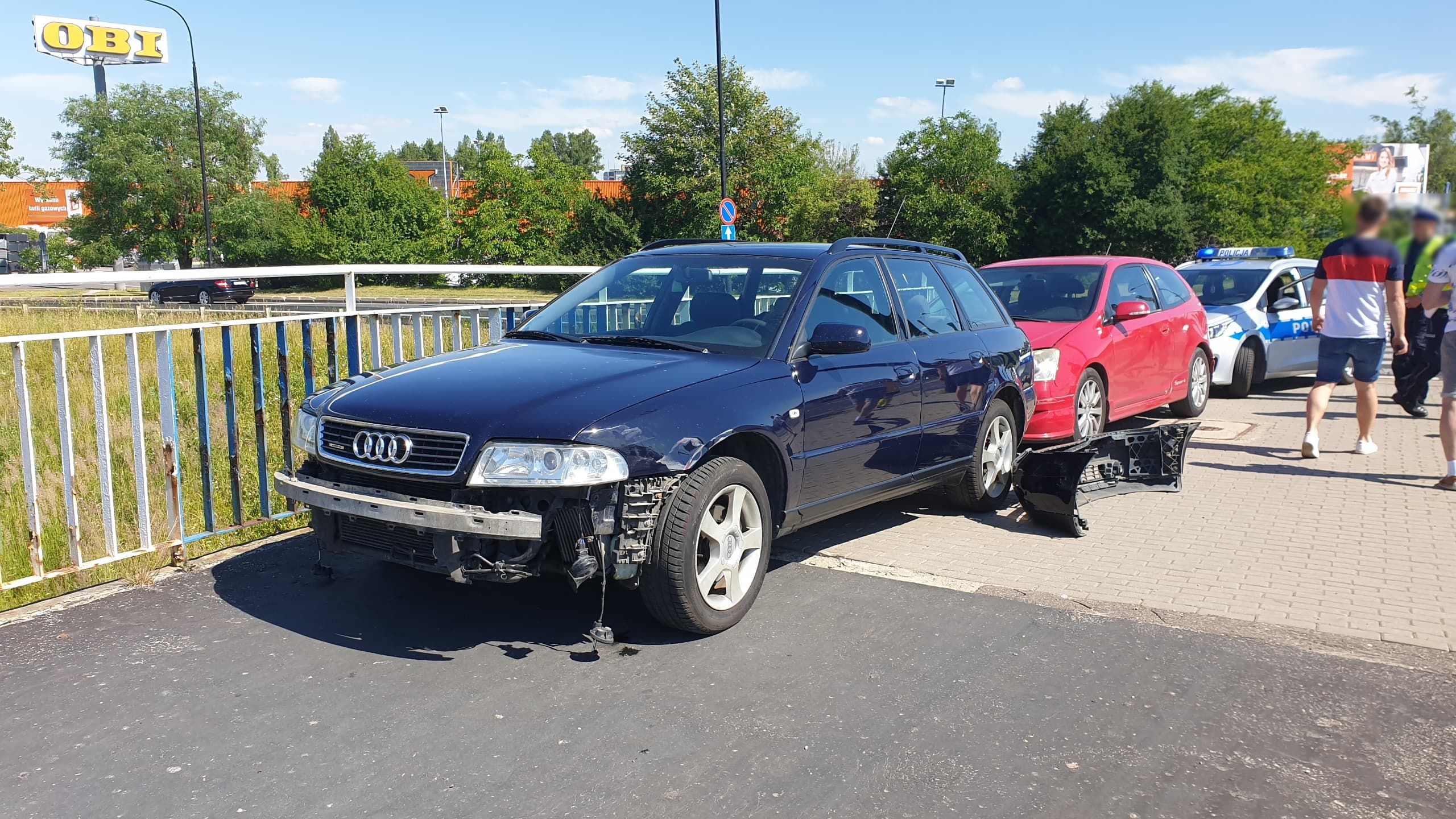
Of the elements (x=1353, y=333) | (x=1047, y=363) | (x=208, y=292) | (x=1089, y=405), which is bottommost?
(x=208, y=292)

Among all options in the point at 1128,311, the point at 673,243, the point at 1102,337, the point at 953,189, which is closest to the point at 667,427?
the point at 673,243

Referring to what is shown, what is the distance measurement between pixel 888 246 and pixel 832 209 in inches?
1528

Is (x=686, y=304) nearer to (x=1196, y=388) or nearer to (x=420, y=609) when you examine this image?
(x=420, y=609)

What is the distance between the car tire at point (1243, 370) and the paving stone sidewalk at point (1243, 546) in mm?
3922

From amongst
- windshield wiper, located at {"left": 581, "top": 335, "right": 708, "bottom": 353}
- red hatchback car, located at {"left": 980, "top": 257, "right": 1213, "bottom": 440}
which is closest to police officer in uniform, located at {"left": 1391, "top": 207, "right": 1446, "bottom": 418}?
red hatchback car, located at {"left": 980, "top": 257, "right": 1213, "bottom": 440}

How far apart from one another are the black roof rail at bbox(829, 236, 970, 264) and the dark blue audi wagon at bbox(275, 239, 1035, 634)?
31 millimetres

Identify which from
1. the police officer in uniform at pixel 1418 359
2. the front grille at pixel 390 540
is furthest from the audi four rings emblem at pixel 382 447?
the police officer in uniform at pixel 1418 359

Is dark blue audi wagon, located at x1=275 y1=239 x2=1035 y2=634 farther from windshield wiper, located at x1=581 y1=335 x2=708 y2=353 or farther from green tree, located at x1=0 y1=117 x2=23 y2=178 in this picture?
green tree, located at x1=0 y1=117 x2=23 y2=178

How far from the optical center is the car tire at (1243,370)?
494 inches

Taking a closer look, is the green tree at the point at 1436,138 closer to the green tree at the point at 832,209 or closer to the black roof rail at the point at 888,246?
the black roof rail at the point at 888,246

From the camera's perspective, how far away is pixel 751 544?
186 inches

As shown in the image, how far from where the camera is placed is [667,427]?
169 inches

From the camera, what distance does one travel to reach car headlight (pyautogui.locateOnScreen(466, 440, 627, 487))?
4043 mm

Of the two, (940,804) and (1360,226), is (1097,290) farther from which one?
(1360,226)
